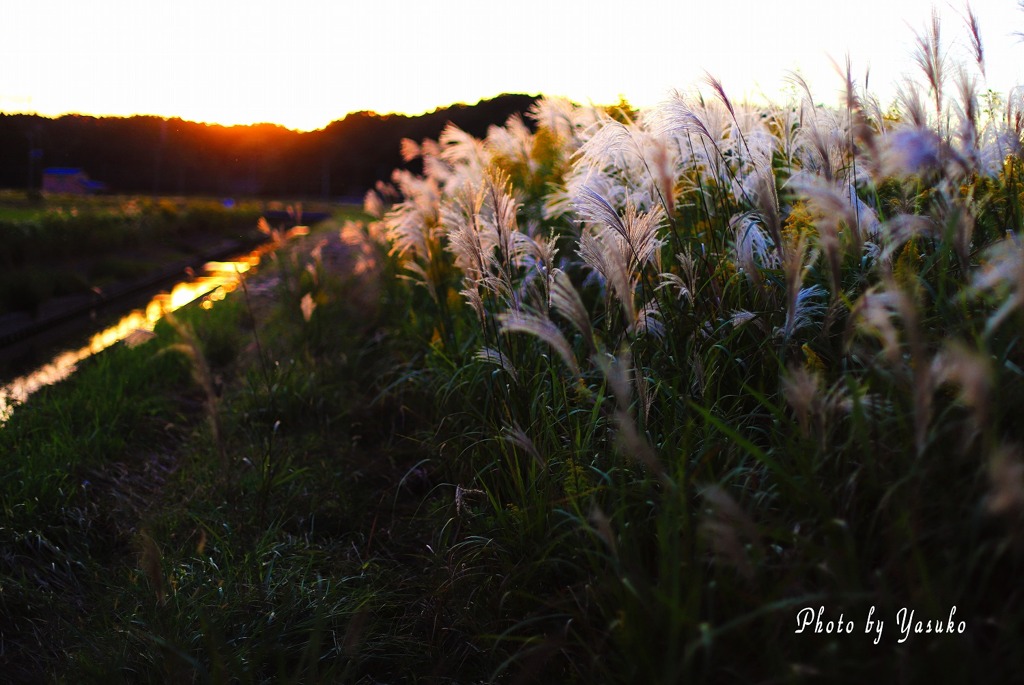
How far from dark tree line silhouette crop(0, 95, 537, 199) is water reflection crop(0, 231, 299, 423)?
1732 millimetres

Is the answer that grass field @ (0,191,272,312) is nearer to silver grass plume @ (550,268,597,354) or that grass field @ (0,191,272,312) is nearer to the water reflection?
the water reflection

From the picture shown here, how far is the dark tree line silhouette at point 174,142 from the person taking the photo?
6465 millimetres

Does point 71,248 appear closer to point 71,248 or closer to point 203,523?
point 71,248

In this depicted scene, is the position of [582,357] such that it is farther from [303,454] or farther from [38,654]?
[38,654]

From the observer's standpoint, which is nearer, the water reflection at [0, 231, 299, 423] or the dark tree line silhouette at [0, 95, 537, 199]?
the water reflection at [0, 231, 299, 423]

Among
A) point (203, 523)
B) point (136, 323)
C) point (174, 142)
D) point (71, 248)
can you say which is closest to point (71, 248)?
point (71, 248)

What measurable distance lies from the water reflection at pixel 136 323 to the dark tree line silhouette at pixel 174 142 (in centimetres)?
173

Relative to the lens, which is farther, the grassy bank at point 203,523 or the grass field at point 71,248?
the grass field at point 71,248

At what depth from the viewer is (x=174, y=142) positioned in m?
9.88

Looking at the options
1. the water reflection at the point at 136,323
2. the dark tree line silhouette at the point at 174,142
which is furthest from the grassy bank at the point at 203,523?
the dark tree line silhouette at the point at 174,142

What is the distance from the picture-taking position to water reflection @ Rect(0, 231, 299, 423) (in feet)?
→ 12.3

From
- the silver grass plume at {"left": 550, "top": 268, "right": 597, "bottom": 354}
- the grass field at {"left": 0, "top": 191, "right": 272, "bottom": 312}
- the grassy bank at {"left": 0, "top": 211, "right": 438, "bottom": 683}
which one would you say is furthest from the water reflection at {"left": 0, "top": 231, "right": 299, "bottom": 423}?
the silver grass plume at {"left": 550, "top": 268, "right": 597, "bottom": 354}

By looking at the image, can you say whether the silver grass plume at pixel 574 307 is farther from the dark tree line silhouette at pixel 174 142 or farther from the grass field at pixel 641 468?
the dark tree line silhouette at pixel 174 142

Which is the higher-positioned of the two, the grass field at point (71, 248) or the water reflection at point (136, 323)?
the grass field at point (71, 248)
